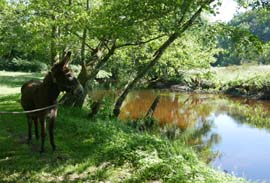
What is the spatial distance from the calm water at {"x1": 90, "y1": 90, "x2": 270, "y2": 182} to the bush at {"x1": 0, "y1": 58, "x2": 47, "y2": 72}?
17720 millimetres

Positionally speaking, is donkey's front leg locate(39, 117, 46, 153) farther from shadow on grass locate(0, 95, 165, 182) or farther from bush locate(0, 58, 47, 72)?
bush locate(0, 58, 47, 72)

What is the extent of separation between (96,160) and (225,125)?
13944 mm

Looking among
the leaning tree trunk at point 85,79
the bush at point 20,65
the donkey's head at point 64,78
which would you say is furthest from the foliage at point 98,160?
the bush at point 20,65

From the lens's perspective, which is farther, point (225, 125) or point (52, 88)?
point (225, 125)

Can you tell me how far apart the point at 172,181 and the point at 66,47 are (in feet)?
33.6

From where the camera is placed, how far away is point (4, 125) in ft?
38.7

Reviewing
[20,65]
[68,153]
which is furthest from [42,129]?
[20,65]

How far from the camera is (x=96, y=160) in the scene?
851 centimetres

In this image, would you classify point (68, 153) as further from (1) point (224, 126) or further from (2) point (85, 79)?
(1) point (224, 126)

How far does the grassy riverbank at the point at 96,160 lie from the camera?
739 centimetres

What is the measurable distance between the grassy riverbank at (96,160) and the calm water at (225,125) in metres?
2.27

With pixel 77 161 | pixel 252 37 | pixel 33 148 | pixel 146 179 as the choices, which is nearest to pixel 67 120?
pixel 33 148

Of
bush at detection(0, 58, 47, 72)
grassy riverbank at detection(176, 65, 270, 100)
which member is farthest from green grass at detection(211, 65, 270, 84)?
bush at detection(0, 58, 47, 72)

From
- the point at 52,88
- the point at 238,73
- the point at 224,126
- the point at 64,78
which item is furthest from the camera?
the point at 238,73
